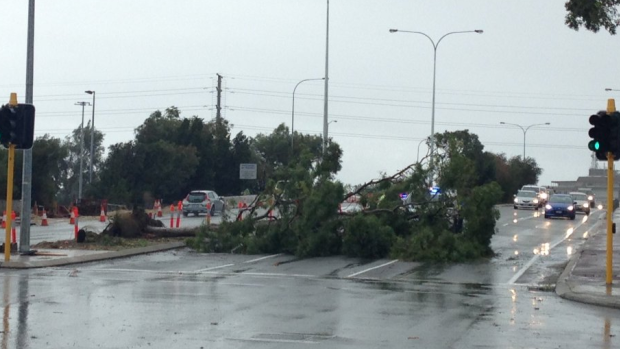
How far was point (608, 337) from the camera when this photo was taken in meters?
12.9

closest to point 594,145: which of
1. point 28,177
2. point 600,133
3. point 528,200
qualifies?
point 600,133

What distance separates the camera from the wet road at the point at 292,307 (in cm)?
1205

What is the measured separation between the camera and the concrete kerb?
21781 mm

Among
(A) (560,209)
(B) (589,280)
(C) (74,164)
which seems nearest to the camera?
(B) (589,280)

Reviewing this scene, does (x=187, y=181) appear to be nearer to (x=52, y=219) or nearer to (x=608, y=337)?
(x=52, y=219)

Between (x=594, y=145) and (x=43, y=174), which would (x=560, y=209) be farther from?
(x=594, y=145)

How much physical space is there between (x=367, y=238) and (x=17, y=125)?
1001cm

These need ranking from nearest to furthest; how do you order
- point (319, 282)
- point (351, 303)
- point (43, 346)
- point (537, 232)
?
point (43, 346), point (351, 303), point (319, 282), point (537, 232)

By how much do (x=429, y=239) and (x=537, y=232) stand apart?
16.0 metres

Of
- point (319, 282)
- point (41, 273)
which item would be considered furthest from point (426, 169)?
point (41, 273)

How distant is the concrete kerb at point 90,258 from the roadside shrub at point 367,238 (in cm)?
564

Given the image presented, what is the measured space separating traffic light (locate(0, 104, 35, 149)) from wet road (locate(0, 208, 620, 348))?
3430mm

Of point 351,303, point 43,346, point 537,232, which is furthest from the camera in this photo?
point 537,232

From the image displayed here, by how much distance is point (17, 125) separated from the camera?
22.5 m
